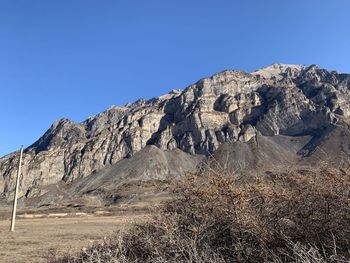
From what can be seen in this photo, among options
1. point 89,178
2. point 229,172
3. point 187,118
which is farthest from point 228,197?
point 187,118

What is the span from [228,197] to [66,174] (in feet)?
574

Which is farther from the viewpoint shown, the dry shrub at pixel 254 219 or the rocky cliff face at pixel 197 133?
the rocky cliff face at pixel 197 133

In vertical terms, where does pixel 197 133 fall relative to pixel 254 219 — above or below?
above

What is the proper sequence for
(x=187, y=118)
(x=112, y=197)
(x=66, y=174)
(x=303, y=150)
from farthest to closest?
(x=187, y=118)
(x=66, y=174)
(x=303, y=150)
(x=112, y=197)

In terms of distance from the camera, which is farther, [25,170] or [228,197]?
[25,170]

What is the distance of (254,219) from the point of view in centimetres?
654

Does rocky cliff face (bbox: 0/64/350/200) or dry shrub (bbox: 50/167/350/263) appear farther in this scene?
rocky cliff face (bbox: 0/64/350/200)

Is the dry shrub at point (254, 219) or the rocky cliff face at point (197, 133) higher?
the rocky cliff face at point (197, 133)

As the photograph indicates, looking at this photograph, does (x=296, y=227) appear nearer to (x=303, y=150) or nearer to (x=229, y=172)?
(x=229, y=172)

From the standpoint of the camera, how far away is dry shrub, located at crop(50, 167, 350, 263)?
612cm

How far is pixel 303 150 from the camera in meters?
161

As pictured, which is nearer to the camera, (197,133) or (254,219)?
(254,219)

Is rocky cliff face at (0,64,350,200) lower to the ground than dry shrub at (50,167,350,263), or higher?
higher

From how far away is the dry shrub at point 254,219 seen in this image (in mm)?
6125
